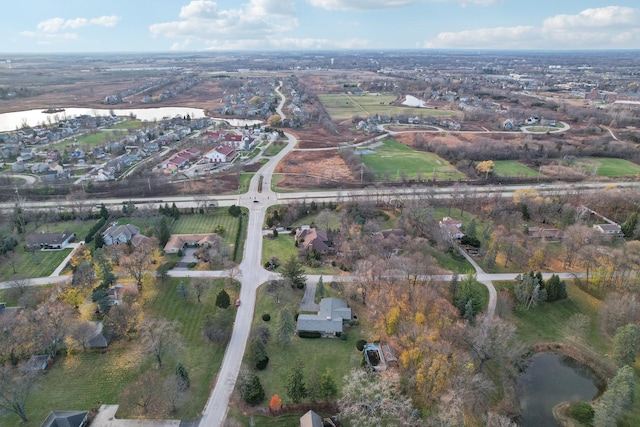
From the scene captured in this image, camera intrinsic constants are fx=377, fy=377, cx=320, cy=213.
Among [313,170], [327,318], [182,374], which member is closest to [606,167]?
[313,170]

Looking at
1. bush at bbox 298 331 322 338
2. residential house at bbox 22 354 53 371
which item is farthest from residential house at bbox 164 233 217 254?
bush at bbox 298 331 322 338

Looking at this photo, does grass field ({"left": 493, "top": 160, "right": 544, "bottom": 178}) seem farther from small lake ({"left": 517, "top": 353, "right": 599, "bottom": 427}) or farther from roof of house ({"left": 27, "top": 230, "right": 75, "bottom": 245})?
roof of house ({"left": 27, "top": 230, "right": 75, "bottom": 245})

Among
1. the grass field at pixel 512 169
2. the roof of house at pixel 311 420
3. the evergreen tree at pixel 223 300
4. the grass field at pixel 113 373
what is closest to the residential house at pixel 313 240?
the evergreen tree at pixel 223 300

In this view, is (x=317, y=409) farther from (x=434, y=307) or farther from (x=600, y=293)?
(x=600, y=293)

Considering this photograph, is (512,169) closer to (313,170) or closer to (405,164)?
(405,164)

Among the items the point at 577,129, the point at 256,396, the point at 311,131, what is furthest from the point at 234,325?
the point at 577,129

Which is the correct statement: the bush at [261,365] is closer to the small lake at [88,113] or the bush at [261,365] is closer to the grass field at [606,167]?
the grass field at [606,167]
